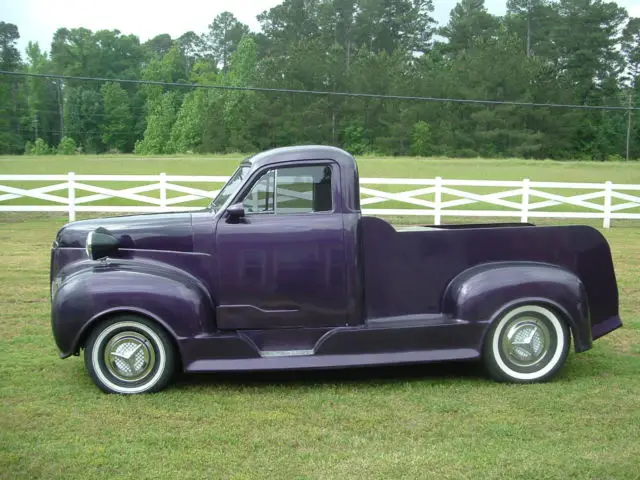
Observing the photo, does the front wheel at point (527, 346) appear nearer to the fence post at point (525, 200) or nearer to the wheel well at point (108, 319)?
the wheel well at point (108, 319)

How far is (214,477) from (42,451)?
48.7 inches

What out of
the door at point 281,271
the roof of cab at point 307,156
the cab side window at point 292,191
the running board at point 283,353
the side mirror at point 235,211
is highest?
the roof of cab at point 307,156

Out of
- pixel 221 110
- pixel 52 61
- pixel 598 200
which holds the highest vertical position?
pixel 52 61

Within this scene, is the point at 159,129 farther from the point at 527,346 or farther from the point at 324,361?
the point at 527,346

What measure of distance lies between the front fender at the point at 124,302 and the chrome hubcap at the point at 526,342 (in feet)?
8.44

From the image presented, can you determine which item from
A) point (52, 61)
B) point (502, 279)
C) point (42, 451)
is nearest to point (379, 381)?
point (502, 279)

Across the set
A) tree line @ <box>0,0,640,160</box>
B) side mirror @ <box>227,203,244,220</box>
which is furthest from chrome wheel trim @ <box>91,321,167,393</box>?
tree line @ <box>0,0,640,160</box>

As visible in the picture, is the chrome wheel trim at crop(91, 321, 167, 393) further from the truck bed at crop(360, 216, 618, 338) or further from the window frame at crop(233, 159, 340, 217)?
the truck bed at crop(360, 216, 618, 338)

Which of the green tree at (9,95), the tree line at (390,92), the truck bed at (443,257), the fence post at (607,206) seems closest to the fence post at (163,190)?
the fence post at (607,206)

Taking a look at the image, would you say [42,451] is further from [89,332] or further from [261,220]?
[261,220]

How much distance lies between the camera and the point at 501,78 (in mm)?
59656

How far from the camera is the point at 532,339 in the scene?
6297 millimetres

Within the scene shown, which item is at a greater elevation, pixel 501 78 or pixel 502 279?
pixel 501 78

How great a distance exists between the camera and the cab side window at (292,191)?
20.5 feet
